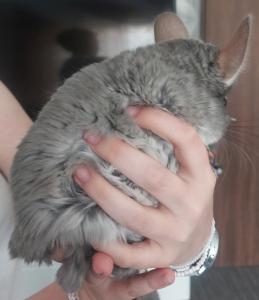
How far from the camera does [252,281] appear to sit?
6.04ft

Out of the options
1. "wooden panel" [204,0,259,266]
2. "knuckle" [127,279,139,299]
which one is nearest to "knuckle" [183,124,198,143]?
"knuckle" [127,279,139,299]

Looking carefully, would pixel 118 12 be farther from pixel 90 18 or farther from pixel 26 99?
pixel 26 99

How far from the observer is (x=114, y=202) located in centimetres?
48

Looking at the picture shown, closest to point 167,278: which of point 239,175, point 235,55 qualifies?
point 235,55

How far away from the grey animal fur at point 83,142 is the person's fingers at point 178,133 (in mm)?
12

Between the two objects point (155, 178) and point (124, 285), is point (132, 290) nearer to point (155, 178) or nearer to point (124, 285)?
point (124, 285)

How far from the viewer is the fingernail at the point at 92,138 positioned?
47 cm

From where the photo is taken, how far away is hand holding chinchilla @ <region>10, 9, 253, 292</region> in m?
0.48

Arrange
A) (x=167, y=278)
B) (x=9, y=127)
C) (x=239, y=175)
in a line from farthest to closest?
(x=239, y=175) < (x=9, y=127) < (x=167, y=278)

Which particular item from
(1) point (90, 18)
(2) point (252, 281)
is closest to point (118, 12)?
(1) point (90, 18)

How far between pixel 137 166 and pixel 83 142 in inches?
2.4

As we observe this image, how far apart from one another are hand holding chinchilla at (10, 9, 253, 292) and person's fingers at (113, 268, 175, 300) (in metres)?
0.08

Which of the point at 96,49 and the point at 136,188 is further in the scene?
the point at 96,49

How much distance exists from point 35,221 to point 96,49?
1.05 meters
